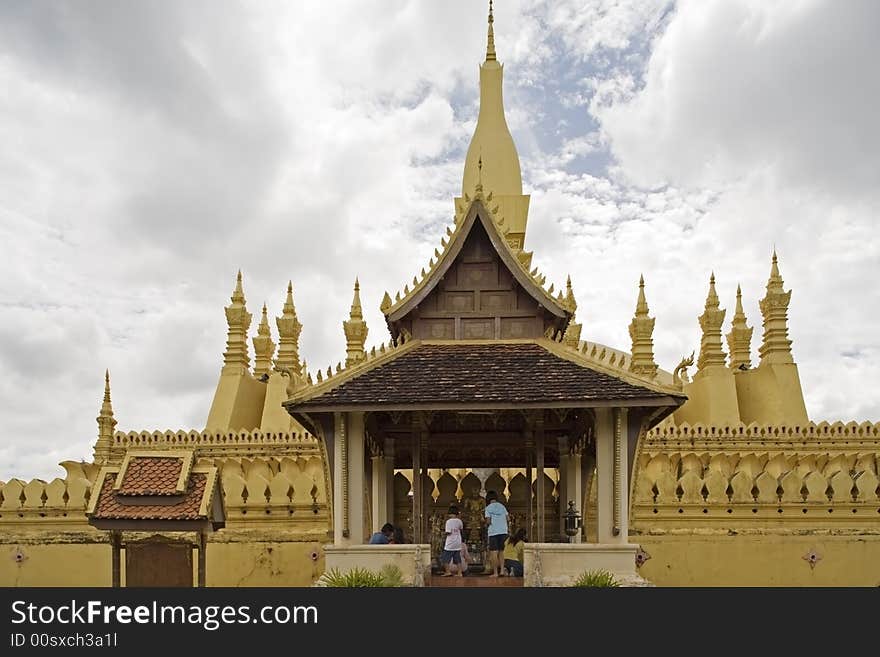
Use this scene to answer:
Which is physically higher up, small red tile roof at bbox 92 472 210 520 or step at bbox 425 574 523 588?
small red tile roof at bbox 92 472 210 520

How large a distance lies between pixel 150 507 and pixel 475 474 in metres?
7.69

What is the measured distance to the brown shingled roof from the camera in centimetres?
1324

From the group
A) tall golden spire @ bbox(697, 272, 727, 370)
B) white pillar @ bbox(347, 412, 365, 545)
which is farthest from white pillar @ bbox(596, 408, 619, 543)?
tall golden spire @ bbox(697, 272, 727, 370)

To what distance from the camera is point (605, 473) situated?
13.8 metres

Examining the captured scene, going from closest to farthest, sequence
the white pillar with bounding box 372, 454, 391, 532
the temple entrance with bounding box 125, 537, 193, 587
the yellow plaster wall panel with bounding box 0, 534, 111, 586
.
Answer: the temple entrance with bounding box 125, 537, 193, 587 < the white pillar with bounding box 372, 454, 391, 532 < the yellow plaster wall panel with bounding box 0, 534, 111, 586

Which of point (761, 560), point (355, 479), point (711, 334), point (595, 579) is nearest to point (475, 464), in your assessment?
point (355, 479)

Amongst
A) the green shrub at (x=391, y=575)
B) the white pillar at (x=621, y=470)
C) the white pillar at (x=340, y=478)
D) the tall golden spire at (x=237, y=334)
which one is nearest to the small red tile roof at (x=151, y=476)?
the white pillar at (x=340, y=478)

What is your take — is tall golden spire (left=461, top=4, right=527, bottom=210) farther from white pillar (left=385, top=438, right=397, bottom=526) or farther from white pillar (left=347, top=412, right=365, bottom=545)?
white pillar (left=347, top=412, right=365, bottom=545)

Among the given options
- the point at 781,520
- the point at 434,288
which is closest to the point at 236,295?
the point at 434,288

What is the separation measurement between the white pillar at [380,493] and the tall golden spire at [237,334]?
30.2 feet

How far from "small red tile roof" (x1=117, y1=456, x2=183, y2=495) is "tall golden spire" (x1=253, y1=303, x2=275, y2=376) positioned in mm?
14641

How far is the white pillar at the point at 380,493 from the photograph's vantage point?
17125 mm
